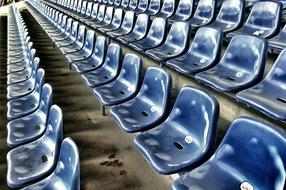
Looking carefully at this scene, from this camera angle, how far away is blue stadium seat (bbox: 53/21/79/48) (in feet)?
12.4

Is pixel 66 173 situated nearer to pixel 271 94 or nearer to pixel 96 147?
pixel 96 147

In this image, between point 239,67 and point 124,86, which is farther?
point 124,86

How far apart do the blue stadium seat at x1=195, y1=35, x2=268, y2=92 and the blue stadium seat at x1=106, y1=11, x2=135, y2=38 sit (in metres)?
1.54

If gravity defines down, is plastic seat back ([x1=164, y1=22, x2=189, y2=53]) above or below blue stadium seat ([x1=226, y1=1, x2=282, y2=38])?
below

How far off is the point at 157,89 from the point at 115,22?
2136 mm

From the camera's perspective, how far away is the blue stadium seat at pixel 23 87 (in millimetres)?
2418

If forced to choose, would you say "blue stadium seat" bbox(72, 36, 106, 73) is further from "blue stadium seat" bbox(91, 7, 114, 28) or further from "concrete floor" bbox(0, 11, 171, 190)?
"blue stadium seat" bbox(91, 7, 114, 28)

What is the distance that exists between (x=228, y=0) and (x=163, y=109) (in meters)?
1.43

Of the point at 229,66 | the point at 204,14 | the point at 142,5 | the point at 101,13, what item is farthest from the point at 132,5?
the point at 229,66

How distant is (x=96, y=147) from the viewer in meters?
1.98

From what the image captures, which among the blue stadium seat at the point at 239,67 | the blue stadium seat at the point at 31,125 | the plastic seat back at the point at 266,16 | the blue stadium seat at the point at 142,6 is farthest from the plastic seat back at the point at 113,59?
the blue stadium seat at the point at 142,6

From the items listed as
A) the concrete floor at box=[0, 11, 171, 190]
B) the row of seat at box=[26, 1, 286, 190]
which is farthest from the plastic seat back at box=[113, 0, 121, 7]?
the row of seat at box=[26, 1, 286, 190]

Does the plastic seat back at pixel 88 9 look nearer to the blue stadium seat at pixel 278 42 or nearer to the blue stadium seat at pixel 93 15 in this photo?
the blue stadium seat at pixel 93 15

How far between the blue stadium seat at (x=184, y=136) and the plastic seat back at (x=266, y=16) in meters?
1.09
